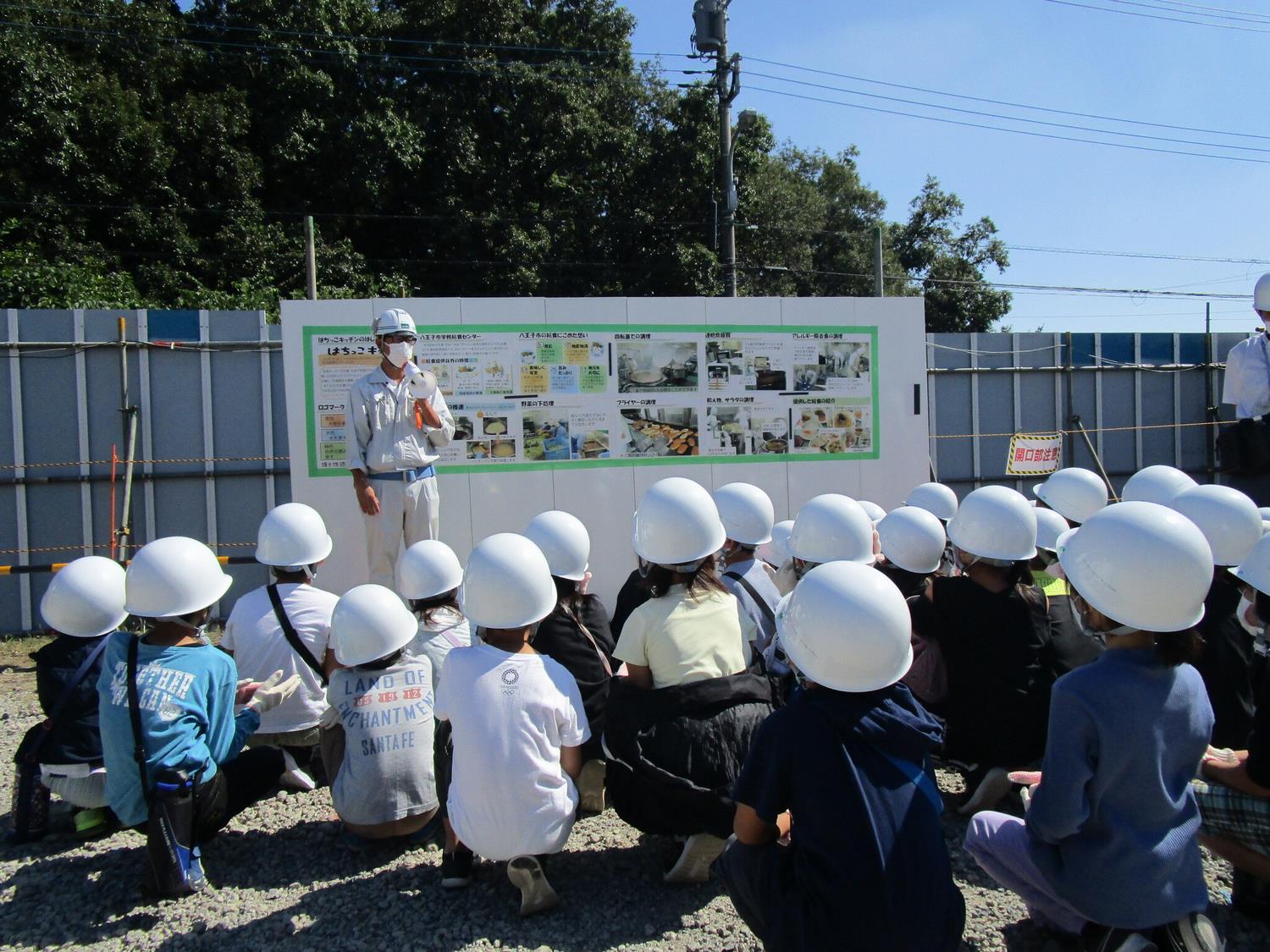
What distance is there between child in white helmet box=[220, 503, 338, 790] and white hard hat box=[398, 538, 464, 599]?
1.37 feet

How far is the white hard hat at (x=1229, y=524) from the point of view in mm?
3648

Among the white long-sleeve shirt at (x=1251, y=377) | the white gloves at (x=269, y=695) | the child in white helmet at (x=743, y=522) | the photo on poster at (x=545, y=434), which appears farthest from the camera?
the photo on poster at (x=545, y=434)

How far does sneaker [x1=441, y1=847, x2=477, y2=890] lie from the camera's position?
3219mm

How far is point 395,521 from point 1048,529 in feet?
13.9

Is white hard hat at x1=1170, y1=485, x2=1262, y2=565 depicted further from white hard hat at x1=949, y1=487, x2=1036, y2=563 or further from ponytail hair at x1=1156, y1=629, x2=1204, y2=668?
ponytail hair at x1=1156, y1=629, x2=1204, y2=668

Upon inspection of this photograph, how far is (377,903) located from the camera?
3.15 meters

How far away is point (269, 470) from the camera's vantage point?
799 cm

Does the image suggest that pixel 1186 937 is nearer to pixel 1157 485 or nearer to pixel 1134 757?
pixel 1134 757

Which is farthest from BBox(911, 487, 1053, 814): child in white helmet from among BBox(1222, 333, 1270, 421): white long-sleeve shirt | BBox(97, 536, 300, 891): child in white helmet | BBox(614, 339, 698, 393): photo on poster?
BBox(614, 339, 698, 393): photo on poster

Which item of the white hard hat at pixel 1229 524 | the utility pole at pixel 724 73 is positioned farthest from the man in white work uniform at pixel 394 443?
the utility pole at pixel 724 73

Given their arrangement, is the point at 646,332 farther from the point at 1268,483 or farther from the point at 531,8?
the point at 531,8

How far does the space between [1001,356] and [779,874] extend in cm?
993

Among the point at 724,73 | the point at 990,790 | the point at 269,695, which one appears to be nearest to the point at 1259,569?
the point at 990,790

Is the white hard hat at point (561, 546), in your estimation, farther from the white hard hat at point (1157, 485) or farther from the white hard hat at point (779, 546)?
the white hard hat at point (1157, 485)
